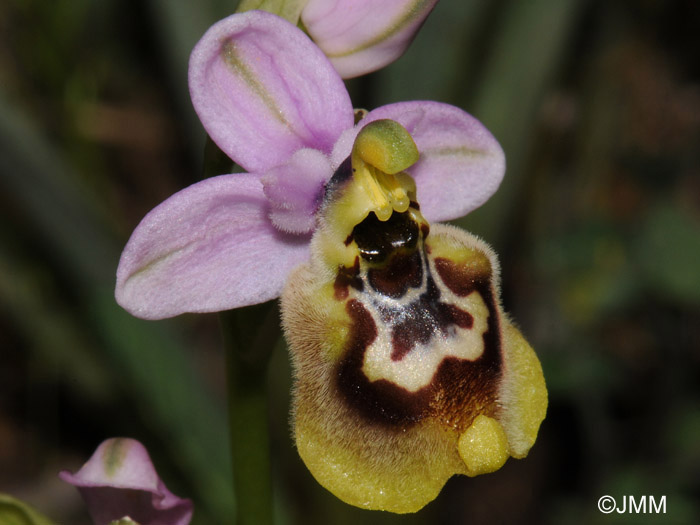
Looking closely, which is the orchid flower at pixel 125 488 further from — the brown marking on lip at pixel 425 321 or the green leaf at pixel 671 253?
the green leaf at pixel 671 253

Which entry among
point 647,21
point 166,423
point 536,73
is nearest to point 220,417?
point 166,423

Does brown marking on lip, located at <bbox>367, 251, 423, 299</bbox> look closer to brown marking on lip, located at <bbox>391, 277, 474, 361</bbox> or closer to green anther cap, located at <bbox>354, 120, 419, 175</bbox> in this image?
brown marking on lip, located at <bbox>391, 277, 474, 361</bbox>

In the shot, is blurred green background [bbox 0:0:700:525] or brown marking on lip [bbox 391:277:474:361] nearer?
brown marking on lip [bbox 391:277:474:361]

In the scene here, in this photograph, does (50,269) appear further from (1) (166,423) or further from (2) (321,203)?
(2) (321,203)

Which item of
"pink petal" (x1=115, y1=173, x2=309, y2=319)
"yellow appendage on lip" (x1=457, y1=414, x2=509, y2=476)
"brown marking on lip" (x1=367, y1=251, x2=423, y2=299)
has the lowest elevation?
"yellow appendage on lip" (x1=457, y1=414, x2=509, y2=476)

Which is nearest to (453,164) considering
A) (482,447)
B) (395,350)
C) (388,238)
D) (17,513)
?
(388,238)

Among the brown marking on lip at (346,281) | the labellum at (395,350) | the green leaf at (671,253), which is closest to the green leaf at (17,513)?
the labellum at (395,350)

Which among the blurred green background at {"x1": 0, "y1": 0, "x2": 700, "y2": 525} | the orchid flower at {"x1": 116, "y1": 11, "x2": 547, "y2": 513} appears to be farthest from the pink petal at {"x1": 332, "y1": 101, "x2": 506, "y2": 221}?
the blurred green background at {"x1": 0, "y1": 0, "x2": 700, "y2": 525}

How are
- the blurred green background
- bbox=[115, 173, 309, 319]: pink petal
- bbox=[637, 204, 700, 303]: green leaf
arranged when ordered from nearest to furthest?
1. bbox=[115, 173, 309, 319]: pink petal
2. the blurred green background
3. bbox=[637, 204, 700, 303]: green leaf
